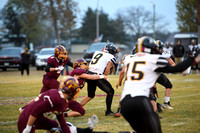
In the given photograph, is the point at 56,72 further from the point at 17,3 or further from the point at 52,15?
the point at 17,3

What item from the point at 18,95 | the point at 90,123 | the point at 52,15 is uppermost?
the point at 52,15

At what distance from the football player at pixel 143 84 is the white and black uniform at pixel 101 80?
3.11 meters

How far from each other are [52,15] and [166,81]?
3538 cm

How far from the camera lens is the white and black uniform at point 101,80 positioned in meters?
7.75

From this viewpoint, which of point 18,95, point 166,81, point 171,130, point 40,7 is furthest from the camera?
point 40,7

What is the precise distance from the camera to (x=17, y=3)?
6181cm

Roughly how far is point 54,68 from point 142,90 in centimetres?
369

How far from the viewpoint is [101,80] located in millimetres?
7730

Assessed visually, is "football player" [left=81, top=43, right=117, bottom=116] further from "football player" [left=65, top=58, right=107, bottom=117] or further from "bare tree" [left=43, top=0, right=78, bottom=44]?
"bare tree" [left=43, top=0, right=78, bottom=44]

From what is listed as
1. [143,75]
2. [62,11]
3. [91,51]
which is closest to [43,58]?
[91,51]

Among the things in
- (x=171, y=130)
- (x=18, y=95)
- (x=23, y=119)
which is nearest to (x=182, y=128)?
(x=171, y=130)

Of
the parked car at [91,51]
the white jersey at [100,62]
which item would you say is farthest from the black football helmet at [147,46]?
the parked car at [91,51]

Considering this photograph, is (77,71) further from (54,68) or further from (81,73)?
(54,68)

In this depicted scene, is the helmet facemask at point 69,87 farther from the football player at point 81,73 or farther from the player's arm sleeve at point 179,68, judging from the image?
the football player at point 81,73
